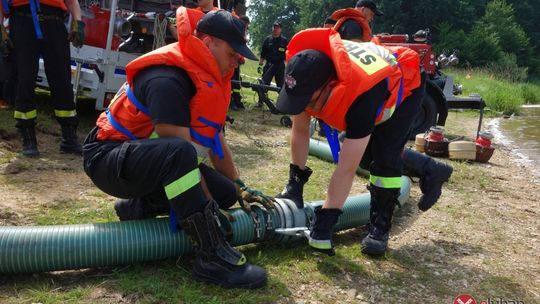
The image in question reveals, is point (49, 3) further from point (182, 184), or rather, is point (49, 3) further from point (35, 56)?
point (182, 184)

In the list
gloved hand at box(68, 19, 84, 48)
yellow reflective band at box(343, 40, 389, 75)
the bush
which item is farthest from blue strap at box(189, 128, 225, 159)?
the bush

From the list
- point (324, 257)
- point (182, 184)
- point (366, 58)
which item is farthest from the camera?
point (324, 257)

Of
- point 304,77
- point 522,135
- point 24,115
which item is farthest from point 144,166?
point 522,135

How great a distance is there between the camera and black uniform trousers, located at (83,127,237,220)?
232cm

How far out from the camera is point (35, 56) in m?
4.42

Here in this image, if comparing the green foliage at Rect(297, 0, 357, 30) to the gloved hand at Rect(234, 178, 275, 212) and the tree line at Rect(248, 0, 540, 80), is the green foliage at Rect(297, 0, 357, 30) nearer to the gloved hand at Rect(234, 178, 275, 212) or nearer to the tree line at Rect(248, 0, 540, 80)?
the tree line at Rect(248, 0, 540, 80)

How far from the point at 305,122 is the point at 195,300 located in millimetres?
1409

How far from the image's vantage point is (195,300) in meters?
2.30

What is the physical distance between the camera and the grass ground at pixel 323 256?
240 cm

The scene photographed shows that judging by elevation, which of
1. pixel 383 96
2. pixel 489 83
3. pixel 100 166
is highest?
pixel 383 96

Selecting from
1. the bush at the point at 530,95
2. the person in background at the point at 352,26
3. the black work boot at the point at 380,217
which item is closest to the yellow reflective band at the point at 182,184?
the black work boot at the point at 380,217

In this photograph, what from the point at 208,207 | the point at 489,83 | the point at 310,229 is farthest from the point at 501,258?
the point at 489,83

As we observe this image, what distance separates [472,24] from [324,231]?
4660 centimetres

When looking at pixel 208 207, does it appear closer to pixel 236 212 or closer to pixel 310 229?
pixel 236 212
